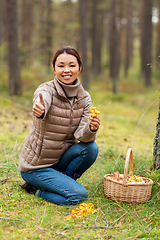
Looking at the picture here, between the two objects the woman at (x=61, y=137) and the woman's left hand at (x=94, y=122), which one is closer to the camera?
the woman's left hand at (x=94, y=122)

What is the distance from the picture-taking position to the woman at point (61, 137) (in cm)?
267

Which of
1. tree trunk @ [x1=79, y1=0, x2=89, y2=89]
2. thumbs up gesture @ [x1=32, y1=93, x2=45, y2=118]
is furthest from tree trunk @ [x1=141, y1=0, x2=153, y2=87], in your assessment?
thumbs up gesture @ [x1=32, y1=93, x2=45, y2=118]

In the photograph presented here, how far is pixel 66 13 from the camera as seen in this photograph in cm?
2064

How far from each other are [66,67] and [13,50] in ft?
26.1

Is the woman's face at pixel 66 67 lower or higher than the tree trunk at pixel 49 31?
lower

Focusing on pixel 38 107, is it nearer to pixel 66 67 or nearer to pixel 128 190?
pixel 66 67

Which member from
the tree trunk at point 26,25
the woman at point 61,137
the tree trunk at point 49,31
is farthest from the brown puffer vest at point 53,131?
the tree trunk at point 26,25

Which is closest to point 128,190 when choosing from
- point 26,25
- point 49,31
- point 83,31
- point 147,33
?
point 83,31

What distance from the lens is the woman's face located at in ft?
8.95

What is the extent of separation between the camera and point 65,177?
278cm

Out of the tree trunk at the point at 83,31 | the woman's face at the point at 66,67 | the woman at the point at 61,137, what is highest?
the tree trunk at the point at 83,31

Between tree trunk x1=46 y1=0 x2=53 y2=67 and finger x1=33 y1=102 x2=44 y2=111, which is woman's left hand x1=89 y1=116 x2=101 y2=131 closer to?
finger x1=33 y1=102 x2=44 y2=111

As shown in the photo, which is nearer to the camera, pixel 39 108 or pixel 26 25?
pixel 39 108

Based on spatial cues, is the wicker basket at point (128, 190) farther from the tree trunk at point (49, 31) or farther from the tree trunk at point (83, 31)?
the tree trunk at point (49, 31)
